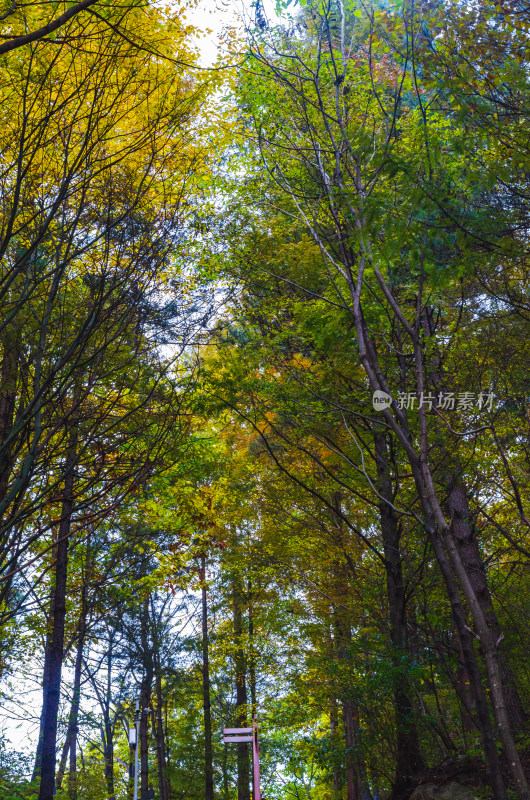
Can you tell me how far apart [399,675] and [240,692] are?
10.6m

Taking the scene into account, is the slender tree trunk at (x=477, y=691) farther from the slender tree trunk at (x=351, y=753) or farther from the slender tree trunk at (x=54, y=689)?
the slender tree trunk at (x=54, y=689)

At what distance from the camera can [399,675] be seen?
5.96 meters

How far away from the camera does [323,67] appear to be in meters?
6.43

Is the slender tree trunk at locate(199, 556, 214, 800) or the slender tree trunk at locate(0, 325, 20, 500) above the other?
the slender tree trunk at locate(0, 325, 20, 500)

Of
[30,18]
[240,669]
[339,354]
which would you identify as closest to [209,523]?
[339,354]

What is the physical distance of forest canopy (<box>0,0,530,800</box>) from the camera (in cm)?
313

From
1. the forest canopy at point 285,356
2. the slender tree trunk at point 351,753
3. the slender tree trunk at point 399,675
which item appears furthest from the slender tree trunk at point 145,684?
the slender tree trunk at point 399,675

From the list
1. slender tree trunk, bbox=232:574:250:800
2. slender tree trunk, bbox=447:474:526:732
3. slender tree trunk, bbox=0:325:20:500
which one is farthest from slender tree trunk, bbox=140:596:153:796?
slender tree trunk, bbox=0:325:20:500

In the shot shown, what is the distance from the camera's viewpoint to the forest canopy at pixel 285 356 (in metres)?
3.13

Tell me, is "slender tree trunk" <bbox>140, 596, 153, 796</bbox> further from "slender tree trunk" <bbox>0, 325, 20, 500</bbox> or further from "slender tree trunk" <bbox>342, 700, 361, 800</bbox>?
"slender tree trunk" <bbox>0, 325, 20, 500</bbox>

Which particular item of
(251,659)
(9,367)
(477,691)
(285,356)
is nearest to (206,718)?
(251,659)

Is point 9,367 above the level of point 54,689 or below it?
above

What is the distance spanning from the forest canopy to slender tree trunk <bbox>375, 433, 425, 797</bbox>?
3 cm

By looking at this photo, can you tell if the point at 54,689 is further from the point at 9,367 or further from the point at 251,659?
the point at 251,659
